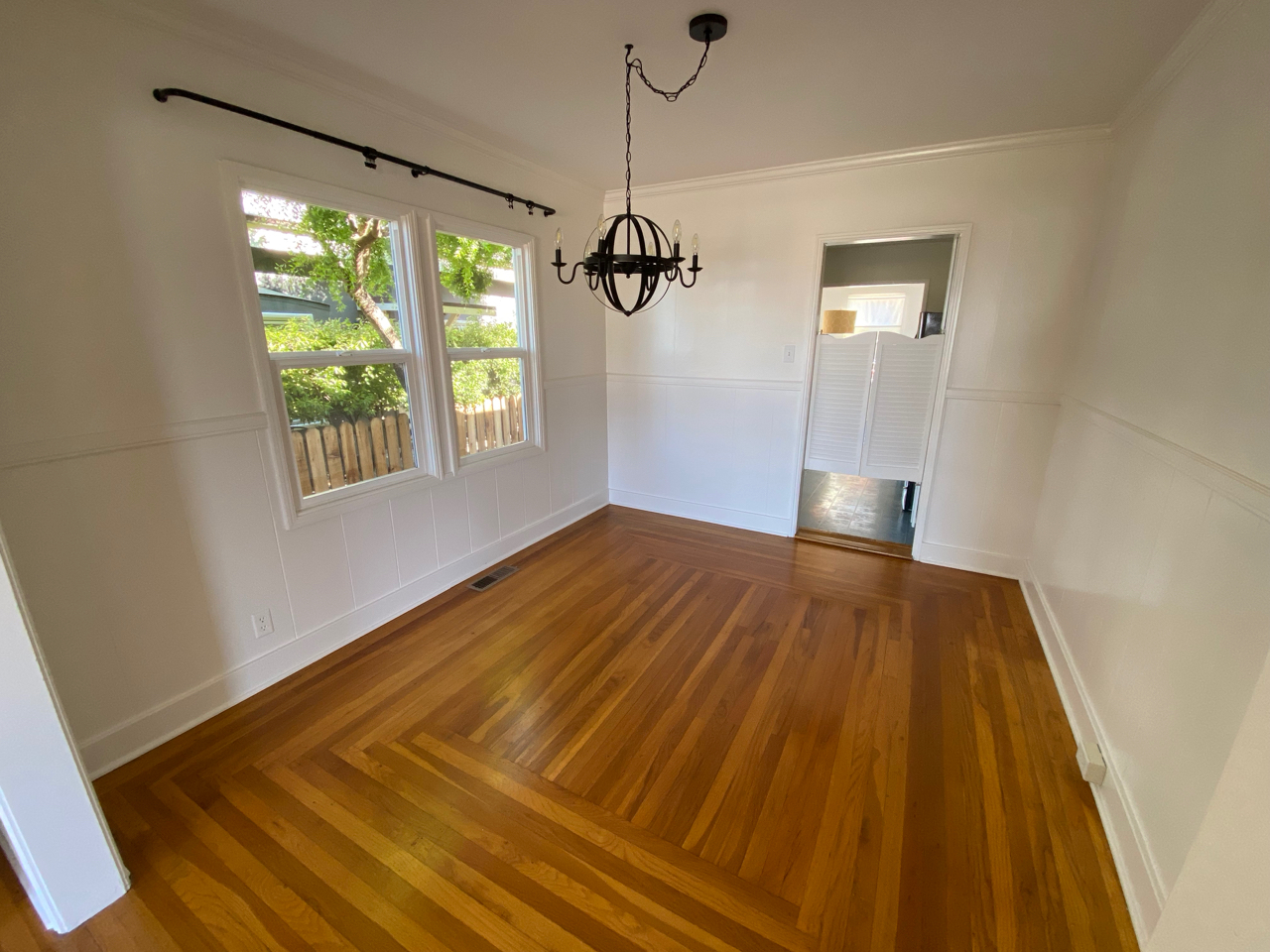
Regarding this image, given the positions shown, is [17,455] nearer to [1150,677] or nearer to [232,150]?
[232,150]

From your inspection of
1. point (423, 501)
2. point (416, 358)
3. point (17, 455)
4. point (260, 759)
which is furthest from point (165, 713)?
point (416, 358)

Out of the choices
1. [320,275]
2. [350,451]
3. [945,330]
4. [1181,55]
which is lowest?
[350,451]

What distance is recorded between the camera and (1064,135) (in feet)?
8.40

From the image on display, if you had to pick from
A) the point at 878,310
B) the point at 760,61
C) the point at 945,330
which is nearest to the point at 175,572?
the point at 760,61

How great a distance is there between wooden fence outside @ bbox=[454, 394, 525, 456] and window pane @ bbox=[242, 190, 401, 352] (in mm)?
600

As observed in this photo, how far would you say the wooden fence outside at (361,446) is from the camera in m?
2.21

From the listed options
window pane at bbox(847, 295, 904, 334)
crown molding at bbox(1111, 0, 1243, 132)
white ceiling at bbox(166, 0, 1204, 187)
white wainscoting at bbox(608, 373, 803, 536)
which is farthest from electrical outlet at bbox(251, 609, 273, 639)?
window pane at bbox(847, 295, 904, 334)

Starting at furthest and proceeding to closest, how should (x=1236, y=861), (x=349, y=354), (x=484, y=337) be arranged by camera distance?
(x=484, y=337) < (x=349, y=354) < (x=1236, y=861)

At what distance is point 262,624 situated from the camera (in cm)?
211

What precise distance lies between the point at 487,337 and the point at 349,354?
2.96ft

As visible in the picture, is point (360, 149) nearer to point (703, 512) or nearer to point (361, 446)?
point (361, 446)

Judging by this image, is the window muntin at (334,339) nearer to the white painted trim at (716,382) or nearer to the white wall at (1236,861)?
the white painted trim at (716,382)

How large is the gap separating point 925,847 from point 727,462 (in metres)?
2.73

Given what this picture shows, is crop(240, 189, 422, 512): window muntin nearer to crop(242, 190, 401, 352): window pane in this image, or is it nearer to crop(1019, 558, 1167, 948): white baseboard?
crop(242, 190, 401, 352): window pane
